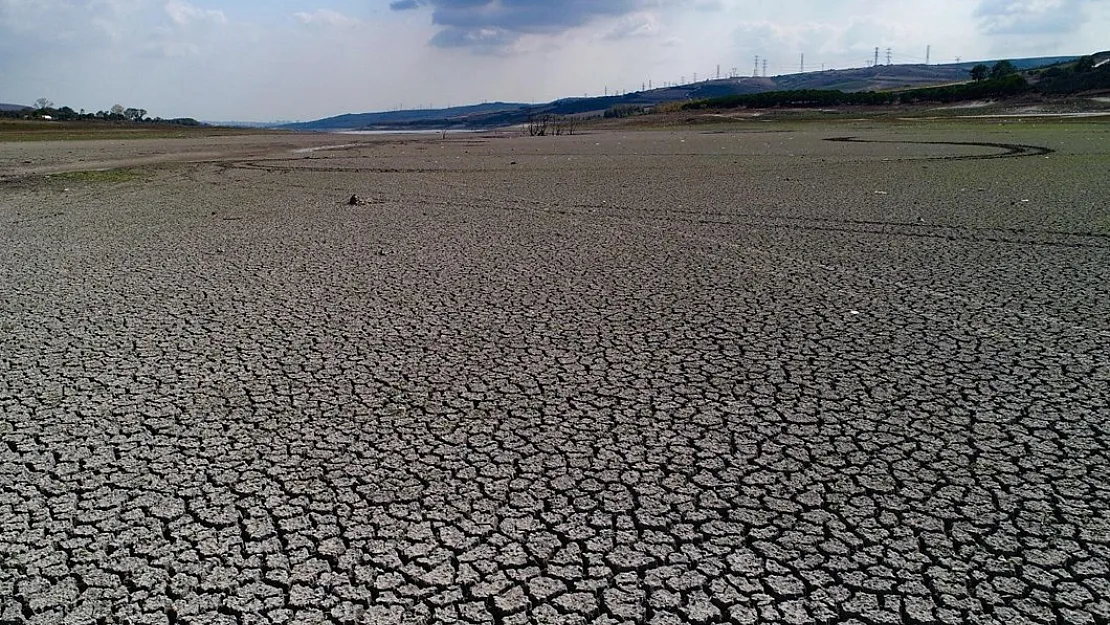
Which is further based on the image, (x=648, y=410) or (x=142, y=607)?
(x=648, y=410)

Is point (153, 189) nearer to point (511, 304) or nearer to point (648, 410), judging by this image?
point (511, 304)

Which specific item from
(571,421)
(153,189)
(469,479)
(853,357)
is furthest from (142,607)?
(153,189)

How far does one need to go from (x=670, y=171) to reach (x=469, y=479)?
45.2ft

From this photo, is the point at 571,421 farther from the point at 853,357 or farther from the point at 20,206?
the point at 20,206

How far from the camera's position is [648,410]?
136 inches

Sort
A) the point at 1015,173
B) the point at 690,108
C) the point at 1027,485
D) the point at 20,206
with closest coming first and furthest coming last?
the point at 1027,485, the point at 20,206, the point at 1015,173, the point at 690,108

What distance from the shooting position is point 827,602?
212 centimetres

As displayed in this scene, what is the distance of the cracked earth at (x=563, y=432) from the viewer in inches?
87.4

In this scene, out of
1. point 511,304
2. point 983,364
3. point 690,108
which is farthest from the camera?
point 690,108

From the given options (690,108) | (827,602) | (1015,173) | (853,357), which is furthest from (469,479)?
(690,108)

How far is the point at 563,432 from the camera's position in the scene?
3250mm

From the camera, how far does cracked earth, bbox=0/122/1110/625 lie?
7.28 ft

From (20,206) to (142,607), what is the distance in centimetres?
1205

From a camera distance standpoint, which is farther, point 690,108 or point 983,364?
point 690,108
